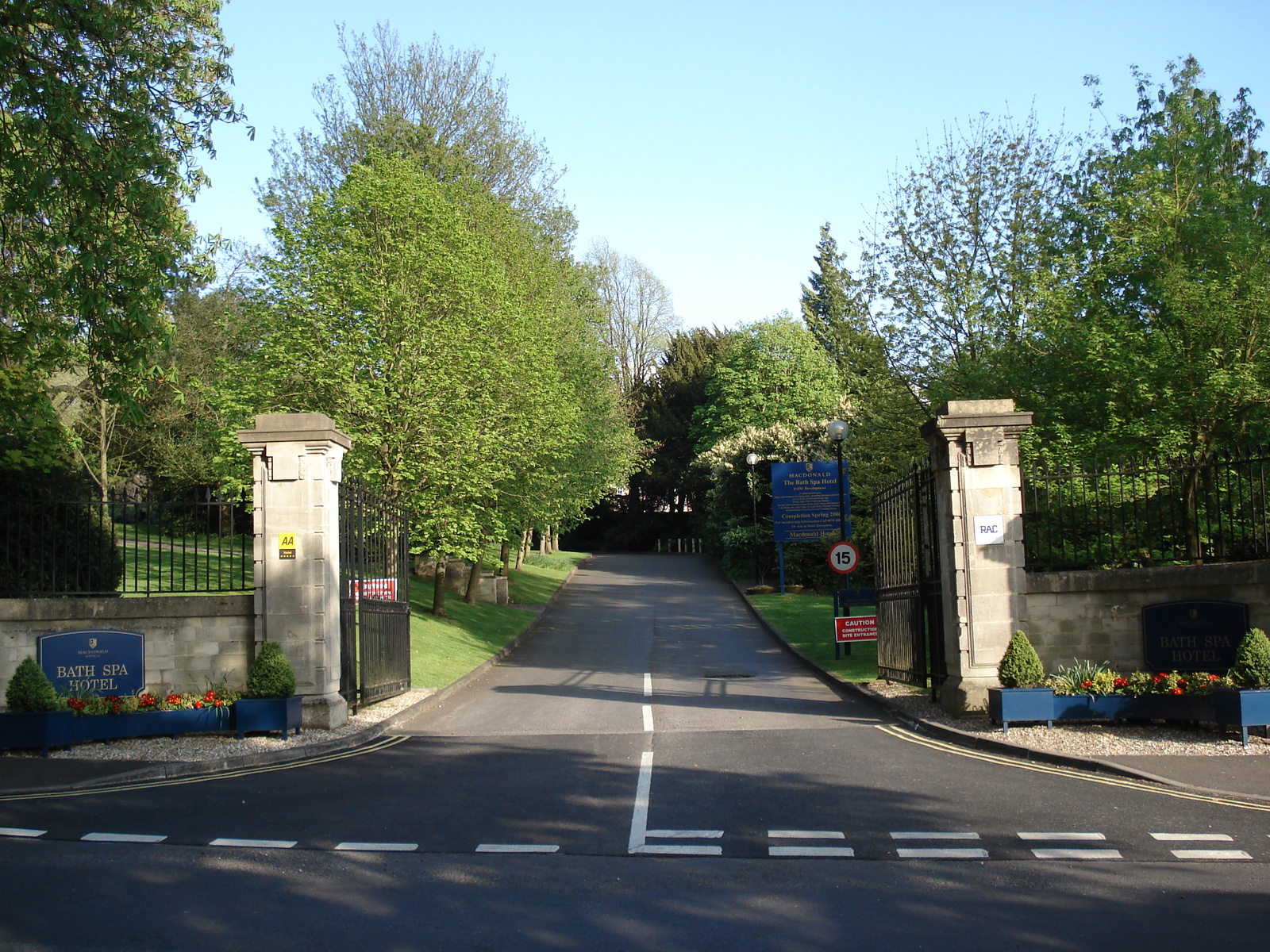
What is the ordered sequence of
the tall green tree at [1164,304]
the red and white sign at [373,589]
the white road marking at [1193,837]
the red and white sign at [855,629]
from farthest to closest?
the red and white sign at [855,629]
the tall green tree at [1164,304]
the red and white sign at [373,589]
the white road marking at [1193,837]

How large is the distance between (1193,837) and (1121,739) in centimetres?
376

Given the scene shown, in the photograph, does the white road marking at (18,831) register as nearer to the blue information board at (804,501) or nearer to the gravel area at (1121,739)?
the gravel area at (1121,739)

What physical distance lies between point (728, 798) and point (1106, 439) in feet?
35.3

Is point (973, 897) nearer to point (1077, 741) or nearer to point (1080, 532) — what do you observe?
point (1077, 741)

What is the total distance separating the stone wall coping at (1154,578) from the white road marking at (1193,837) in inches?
223

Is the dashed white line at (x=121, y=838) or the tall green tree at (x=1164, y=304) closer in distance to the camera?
the dashed white line at (x=121, y=838)

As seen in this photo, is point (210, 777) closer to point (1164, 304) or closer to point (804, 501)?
point (1164, 304)

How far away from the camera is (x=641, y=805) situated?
830 cm

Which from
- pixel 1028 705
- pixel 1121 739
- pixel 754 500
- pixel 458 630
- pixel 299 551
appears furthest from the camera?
pixel 754 500

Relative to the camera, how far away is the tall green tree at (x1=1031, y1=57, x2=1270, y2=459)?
15.7 m

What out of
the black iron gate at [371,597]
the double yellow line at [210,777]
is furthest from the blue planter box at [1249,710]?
the black iron gate at [371,597]

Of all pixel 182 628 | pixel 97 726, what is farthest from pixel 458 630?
pixel 97 726

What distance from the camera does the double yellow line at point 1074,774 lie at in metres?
8.05

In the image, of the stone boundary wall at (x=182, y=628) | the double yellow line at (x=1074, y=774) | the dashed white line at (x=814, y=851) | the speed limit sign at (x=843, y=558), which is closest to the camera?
the dashed white line at (x=814, y=851)
